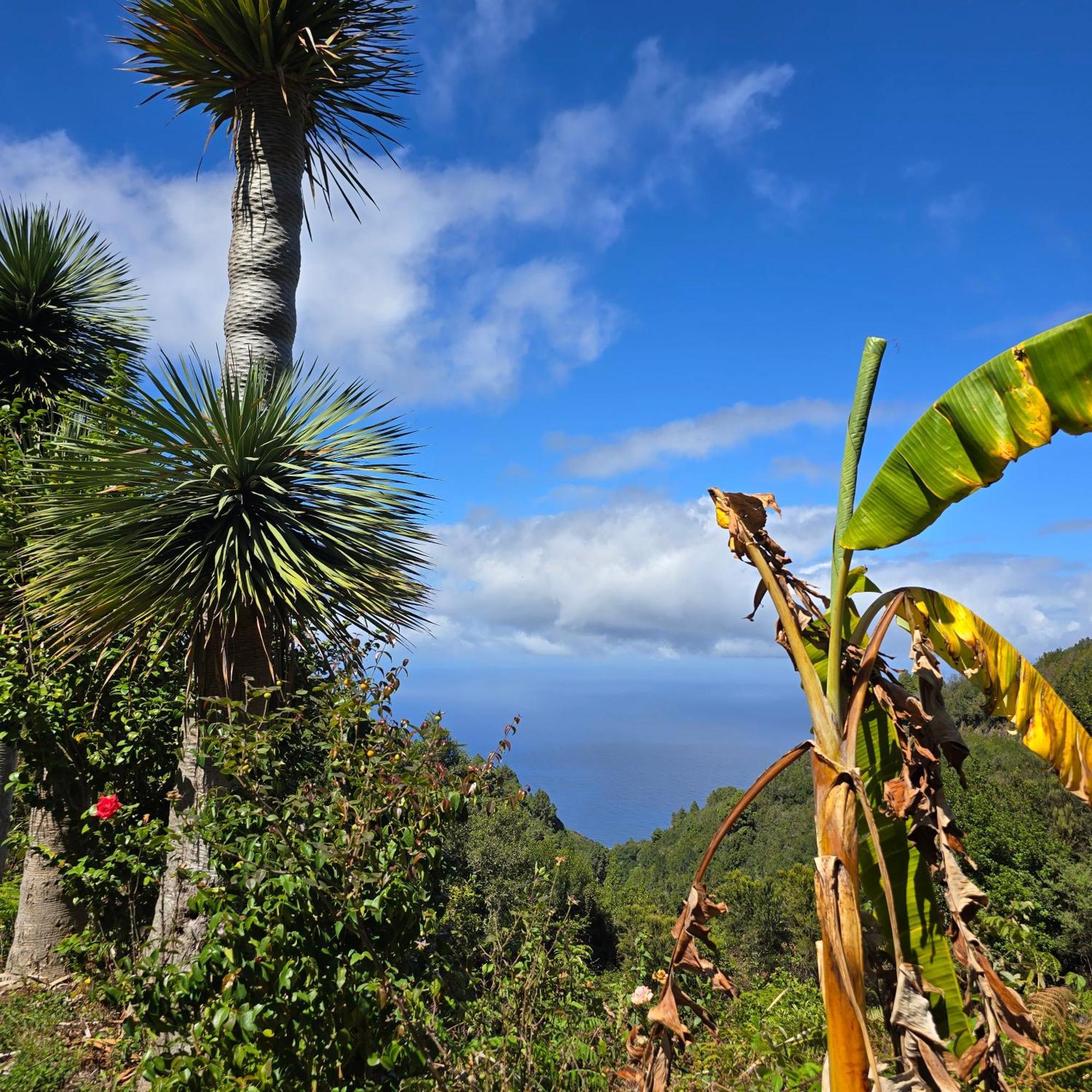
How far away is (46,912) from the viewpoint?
6.11m

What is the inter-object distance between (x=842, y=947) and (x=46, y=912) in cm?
667

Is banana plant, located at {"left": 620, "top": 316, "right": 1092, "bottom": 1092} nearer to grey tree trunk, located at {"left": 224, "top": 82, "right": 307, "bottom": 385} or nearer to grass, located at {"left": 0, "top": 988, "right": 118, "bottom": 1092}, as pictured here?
grass, located at {"left": 0, "top": 988, "right": 118, "bottom": 1092}

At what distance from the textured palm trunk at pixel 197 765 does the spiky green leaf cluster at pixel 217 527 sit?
0.17 meters

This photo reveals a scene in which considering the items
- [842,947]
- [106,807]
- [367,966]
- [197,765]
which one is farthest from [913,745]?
[106,807]

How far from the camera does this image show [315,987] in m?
2.54

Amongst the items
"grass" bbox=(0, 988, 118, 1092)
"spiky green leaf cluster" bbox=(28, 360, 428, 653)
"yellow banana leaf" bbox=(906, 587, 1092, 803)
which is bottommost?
"grass" bbox=(0, 988, 118, 1092)

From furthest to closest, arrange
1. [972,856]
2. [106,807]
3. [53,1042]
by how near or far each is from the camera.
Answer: [972,856] → [53,1042] → [106,807]

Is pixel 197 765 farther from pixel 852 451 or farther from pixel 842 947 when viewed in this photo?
pixel 852 451

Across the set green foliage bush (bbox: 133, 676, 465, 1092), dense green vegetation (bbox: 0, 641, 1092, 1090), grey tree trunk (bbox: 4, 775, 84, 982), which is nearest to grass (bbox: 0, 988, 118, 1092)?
dense green vegetation (bbox: 0, 641, 1092, 1090)

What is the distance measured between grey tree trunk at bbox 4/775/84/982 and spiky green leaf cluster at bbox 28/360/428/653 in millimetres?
2109

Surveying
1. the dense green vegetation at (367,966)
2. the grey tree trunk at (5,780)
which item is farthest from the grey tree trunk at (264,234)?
the grey tree trunk at (5,780)

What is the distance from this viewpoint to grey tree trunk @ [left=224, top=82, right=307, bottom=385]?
5.30 meters

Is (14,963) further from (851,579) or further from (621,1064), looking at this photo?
(851,579)

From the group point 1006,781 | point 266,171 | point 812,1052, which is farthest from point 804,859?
point 266,171
